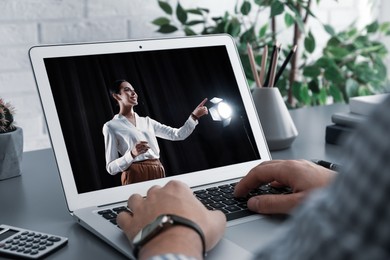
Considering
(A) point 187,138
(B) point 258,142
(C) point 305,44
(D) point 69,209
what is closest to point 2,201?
(D) point 69,209

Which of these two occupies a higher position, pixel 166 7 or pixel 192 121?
pixel 166 7

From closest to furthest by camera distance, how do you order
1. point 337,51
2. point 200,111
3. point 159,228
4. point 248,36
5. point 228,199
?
point 159,228, point 228,199, point 200,111, point 248,36, point 337,51

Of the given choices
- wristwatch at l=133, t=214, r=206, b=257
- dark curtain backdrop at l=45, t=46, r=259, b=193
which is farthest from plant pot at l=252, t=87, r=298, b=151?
wristwatch at l=133, t=214, r=206, b=257

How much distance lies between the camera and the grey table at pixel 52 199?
0.70 metres

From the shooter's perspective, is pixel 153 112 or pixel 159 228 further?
pixel 153 112

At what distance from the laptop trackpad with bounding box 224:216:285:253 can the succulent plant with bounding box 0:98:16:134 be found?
1.35 feet

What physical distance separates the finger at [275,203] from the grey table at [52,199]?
0.19 m

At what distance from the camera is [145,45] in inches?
36.9

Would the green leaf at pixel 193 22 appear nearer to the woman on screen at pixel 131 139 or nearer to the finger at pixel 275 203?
the woman on screen at pixel 131 139

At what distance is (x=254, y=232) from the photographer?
2.37ft

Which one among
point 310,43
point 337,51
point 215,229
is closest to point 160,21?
point 310,43

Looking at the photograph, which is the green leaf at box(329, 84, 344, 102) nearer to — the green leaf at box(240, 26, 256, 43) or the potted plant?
the green leaf at box(240, 26, 256, 43)

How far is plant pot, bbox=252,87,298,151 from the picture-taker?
3.55ft

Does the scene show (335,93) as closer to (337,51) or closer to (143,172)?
(337,51)
